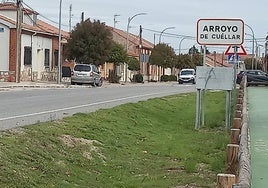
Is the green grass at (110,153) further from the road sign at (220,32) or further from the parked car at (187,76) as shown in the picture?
the parked car at (187,76)

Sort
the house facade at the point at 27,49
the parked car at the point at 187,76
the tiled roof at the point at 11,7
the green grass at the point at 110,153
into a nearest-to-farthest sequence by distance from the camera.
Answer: the green grass at the point at 110,153 → the house facade at the point at 27,49 → the tiled roof at the point at 11,7 → the parked car at the point at 187,76

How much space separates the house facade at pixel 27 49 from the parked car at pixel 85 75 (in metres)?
4.55

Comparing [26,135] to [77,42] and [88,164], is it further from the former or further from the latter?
[77,42]

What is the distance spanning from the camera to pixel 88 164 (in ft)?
39.8

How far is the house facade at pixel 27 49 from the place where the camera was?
51.1 m

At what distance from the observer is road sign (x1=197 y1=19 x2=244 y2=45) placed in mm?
18734

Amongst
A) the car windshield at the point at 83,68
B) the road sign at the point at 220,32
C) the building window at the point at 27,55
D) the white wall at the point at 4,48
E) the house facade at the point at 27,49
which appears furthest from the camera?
the building window at the point at 27,55

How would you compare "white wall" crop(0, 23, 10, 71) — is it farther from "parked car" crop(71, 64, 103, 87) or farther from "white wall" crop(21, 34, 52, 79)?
"parked car" crop(71, 64, 103, 87)

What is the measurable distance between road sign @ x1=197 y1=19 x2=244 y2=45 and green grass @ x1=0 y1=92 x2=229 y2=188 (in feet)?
9.35

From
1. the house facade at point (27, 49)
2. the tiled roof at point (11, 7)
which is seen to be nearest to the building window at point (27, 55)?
the house facade at point (27, 49)

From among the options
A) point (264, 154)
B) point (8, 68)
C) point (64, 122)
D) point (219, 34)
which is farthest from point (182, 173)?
point (8, 68)

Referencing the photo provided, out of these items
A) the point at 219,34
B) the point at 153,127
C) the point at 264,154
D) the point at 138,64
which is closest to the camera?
the point at 264,154

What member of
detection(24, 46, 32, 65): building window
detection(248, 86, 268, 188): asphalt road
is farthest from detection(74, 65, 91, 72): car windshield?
detection(248, 86, 268, 188): asphalt road

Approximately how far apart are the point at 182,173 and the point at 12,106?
36.3 ft
